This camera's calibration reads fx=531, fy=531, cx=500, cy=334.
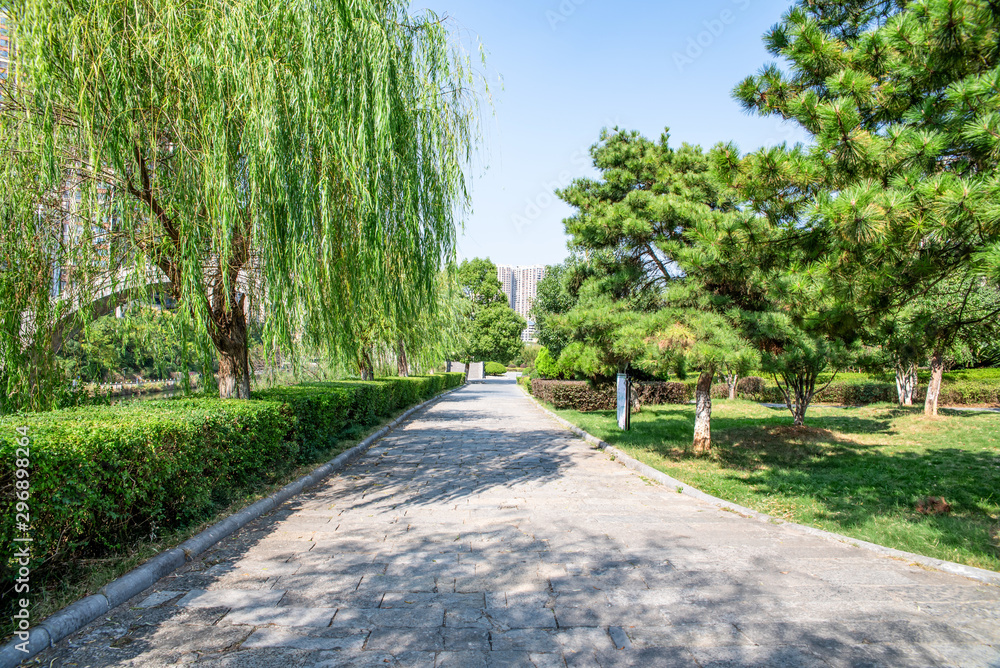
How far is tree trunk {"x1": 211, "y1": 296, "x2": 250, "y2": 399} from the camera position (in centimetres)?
661

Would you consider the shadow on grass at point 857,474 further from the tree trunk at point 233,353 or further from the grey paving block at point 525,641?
the tree trunk at point 233,353

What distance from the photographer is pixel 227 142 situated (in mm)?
5316

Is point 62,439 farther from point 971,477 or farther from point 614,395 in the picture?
point 614,395

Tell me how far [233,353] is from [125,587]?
367 centimetres

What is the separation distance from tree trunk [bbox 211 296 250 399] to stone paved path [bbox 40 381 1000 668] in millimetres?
1828

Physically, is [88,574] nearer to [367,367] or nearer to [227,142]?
[227,142]

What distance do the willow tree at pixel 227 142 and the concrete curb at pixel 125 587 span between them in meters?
1.86

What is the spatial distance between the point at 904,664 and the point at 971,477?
6.88 metres

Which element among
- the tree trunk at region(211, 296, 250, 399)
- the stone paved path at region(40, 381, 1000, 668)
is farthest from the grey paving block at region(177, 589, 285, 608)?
the tree trunk at region(211, 296, 250, 399)

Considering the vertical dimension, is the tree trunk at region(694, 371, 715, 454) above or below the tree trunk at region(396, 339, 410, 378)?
below

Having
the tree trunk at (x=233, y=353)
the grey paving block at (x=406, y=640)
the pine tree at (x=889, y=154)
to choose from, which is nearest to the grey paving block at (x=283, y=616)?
the grey paving block at (x=406, y=640)

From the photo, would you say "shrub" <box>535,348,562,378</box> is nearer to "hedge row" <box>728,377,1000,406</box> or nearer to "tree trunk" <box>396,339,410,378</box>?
"tree trunk" <box>396,339,410,378</box>

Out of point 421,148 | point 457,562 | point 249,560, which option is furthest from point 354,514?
point 421,148

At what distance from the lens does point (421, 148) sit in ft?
21.0
